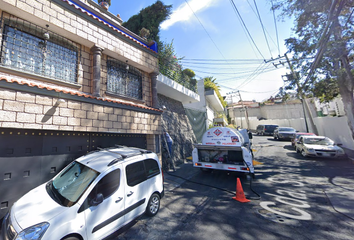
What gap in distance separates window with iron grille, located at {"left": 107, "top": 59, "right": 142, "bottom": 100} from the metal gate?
2489 millimetres

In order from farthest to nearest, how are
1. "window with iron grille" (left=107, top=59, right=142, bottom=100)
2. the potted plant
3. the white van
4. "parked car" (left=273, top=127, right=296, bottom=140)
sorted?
1. "parked car" (left=273, top=127, right=296, bottom=140)
2. the potted plant
3. "window with iron grille" (left=107, top=59, right=142, bottom=100)
4. the white van

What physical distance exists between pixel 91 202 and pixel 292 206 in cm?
546

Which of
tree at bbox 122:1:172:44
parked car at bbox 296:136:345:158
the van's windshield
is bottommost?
parked car at bbox 296:136:345:158

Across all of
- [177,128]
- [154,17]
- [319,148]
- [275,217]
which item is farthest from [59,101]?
[319,148]

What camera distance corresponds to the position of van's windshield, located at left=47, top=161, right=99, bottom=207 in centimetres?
274

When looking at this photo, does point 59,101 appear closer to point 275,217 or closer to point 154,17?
point 275,217

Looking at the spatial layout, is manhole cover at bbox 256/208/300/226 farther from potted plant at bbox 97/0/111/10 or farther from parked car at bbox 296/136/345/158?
potted plant at bbox 97/0/111/10

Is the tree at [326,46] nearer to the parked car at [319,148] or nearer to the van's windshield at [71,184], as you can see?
the parked car at [319,148]

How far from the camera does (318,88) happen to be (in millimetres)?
11273

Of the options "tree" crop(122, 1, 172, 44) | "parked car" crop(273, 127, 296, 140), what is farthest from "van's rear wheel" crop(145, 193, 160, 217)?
"parked car" crop(273, 127, 296, 140)

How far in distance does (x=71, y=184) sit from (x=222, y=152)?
630cm

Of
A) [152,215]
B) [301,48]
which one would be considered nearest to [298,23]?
[301,48]

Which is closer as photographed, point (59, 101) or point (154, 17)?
point (59, 101)

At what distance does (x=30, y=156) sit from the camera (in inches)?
159
